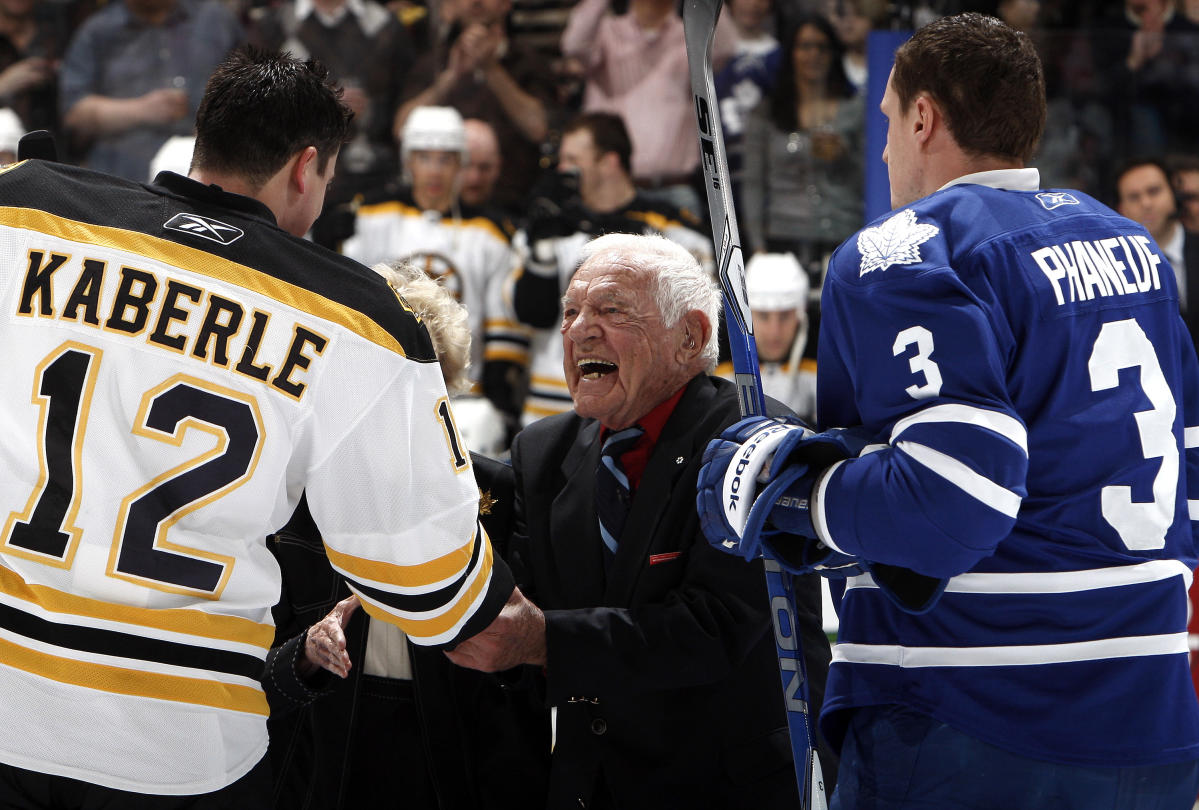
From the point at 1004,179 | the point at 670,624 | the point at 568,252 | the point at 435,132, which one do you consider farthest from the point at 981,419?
the point at 435,132

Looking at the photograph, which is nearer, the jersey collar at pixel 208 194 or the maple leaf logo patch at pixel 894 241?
the maple leaf logo patch at pixel 894 241

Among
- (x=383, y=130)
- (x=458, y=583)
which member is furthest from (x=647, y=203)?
(x=458, y=583)

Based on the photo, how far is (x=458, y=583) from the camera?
187cm

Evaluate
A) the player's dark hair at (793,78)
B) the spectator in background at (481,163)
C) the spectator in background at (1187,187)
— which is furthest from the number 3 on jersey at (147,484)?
the spectator in background at (1187,187)

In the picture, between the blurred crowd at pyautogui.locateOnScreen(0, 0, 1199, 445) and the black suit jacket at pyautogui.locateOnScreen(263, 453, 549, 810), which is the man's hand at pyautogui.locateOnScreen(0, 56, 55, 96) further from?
the black suit jacket at pyautogui.locateOnScreen(263, 453, 549, 810)

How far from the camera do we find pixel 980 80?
1.79m

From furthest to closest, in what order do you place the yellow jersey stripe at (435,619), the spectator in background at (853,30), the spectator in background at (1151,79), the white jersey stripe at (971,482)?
1. the spectator in background at (853,30)
2. the spectator in background at (1151,79)
3. the yellow jersey stripe at (435,619)
4. the white jersey stripe at (971,482)

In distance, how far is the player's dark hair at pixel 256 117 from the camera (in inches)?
71.9

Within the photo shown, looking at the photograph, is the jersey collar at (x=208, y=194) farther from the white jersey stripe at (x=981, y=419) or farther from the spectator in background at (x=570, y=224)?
the spectator in background at (x=570, y=224)

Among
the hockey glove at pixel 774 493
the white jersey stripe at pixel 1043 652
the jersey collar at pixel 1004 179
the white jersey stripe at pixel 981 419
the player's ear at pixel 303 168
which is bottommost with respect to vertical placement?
the white jersey stripe at pixel 1043 652

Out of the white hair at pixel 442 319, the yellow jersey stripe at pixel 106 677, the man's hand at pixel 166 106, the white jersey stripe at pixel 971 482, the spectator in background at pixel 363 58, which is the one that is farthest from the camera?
the spectator in background at pixel 363 58

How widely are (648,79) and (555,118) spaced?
21.4 inches

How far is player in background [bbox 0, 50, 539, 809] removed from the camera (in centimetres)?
166

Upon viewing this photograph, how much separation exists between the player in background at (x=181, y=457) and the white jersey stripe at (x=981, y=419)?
0.67 metres
